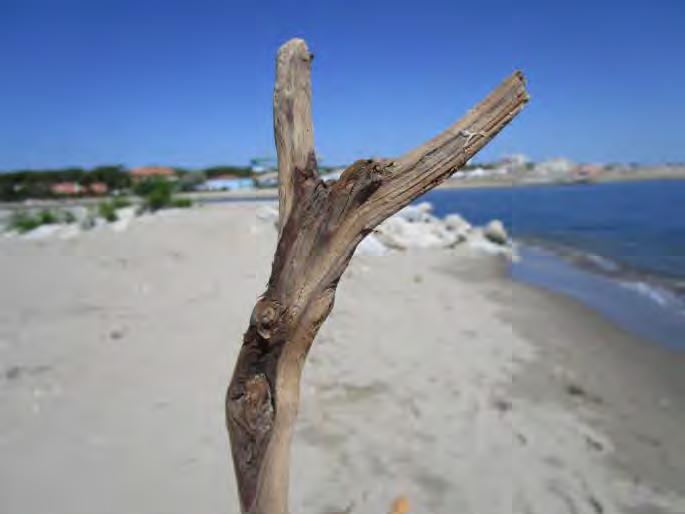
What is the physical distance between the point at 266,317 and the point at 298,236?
294mm

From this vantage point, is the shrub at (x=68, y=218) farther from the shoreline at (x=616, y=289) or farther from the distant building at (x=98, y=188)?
the distant building at (x=98, y=188)

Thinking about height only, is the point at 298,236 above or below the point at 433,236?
above

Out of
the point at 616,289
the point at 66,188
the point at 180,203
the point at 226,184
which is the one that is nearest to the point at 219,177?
the point at 226,184

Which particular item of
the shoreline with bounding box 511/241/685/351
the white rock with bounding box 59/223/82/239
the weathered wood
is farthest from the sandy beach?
the white rock with bounding box 59/223/82/239

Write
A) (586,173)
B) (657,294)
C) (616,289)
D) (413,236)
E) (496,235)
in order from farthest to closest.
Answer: (586,173)
(496,235)
(413,236)
(616,289)
(657,294)

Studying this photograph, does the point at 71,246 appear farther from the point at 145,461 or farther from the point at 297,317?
the point at 297,317

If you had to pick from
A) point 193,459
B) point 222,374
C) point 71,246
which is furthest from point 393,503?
point 71,246

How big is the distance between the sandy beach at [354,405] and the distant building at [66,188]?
199 feet

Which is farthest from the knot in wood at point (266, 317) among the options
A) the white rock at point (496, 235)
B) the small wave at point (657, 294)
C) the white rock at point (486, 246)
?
the white rock at point (496, 235)

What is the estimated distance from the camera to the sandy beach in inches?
144

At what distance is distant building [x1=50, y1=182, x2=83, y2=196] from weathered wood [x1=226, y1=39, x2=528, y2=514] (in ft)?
227

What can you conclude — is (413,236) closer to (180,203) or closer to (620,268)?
(620,268)

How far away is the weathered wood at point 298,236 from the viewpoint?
1.78 metres

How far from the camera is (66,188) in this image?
65.9 meters
